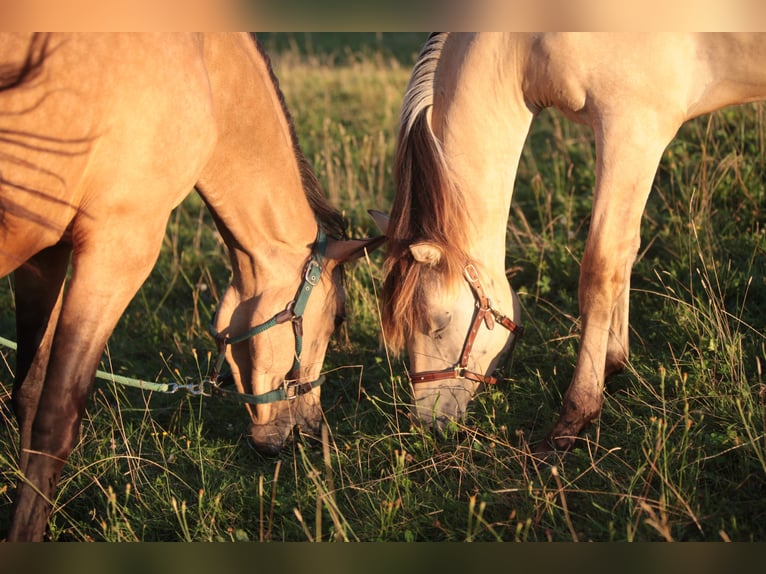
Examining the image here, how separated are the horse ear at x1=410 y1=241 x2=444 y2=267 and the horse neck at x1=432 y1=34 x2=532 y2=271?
230mm

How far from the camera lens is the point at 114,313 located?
10.1 ft

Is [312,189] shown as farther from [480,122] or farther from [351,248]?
[480,122]

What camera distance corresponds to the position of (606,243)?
141 inches

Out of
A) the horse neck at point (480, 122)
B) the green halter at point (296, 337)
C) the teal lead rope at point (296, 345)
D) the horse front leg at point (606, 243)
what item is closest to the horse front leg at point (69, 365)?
the teal lead rope at point (296, 345)

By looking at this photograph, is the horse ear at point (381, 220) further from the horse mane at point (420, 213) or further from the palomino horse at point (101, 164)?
the palomino horse at point (101, 164)

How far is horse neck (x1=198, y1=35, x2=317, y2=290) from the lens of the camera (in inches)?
134

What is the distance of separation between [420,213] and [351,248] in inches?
15.2

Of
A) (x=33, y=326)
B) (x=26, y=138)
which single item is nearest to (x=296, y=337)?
(x=33, y=326)

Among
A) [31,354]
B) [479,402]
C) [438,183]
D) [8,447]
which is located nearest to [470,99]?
[438,183]

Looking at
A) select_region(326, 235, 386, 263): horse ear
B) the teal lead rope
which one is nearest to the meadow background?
the teal lead rope

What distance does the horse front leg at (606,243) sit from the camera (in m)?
3.47

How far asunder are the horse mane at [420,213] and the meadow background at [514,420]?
1.51 feet

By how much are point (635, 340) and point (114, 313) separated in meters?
2.82
